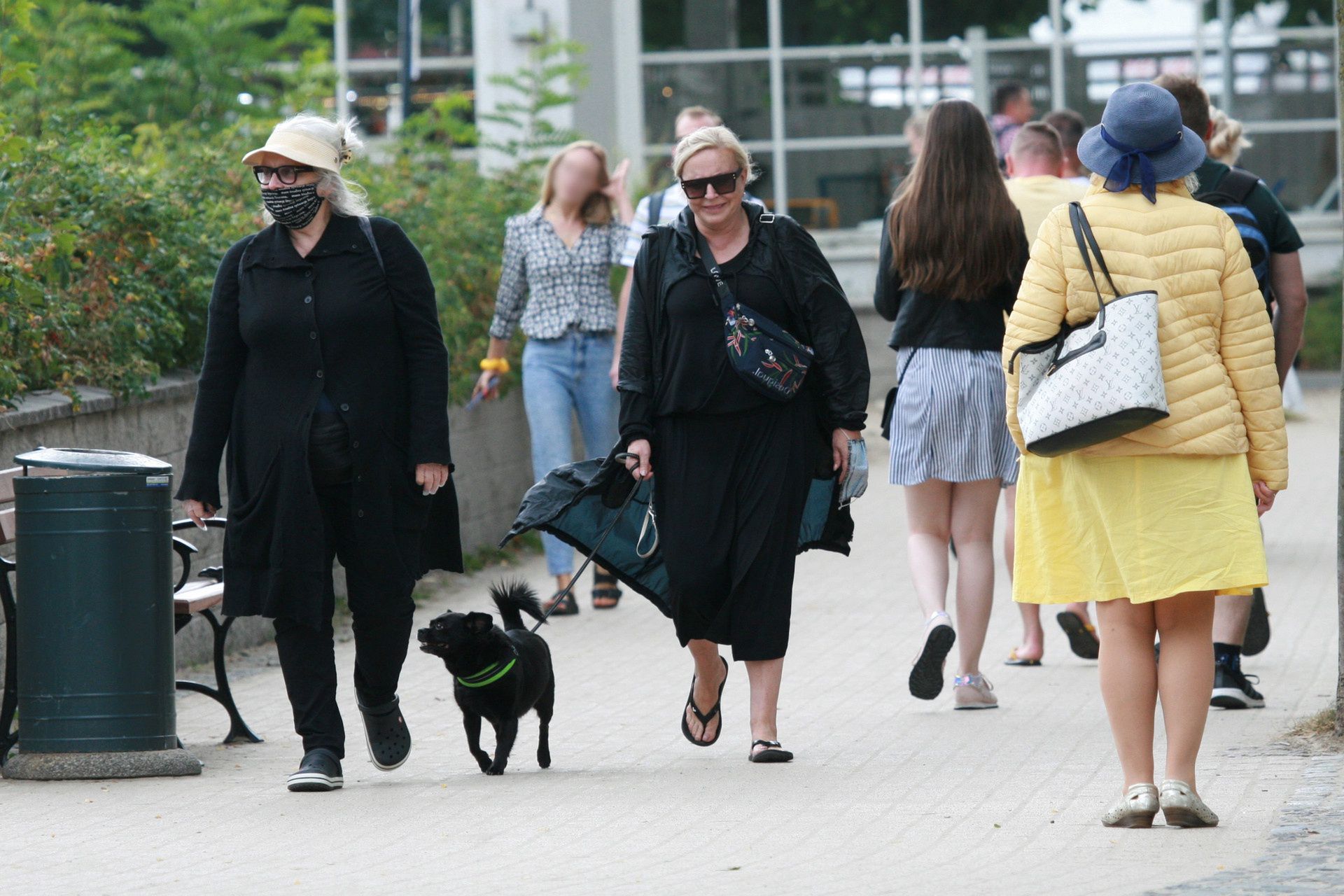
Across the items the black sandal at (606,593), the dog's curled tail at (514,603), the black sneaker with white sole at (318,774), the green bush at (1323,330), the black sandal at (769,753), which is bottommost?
the black sandal at (606,593)

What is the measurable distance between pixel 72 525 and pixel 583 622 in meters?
3.75

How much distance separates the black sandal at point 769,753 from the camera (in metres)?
6.11

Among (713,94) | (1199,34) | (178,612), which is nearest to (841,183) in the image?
(713,94)

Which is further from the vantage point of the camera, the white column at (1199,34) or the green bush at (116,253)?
the white column at (1199,34)

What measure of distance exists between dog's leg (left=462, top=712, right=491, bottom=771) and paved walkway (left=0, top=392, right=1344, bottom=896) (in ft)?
0.26

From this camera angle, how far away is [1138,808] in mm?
4887

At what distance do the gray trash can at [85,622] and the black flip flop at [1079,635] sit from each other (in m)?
3.57

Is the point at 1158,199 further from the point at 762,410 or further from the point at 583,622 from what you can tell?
the point at 583,622

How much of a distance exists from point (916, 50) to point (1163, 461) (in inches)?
703

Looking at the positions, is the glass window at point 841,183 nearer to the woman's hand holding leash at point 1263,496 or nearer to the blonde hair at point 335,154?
the blonde hair at point 335,154

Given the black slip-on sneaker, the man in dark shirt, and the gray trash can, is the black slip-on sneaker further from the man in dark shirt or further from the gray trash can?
the gray trash can

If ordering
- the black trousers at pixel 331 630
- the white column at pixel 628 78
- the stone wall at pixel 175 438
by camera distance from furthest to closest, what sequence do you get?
the white column at pixel 628 78 < the stone wall at pixel 175 438 < the black trousers at pixel 331 630

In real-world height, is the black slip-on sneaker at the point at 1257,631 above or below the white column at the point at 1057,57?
below

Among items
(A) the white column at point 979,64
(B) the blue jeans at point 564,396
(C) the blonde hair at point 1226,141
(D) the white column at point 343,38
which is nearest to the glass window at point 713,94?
(A) the white column at point 979,64
